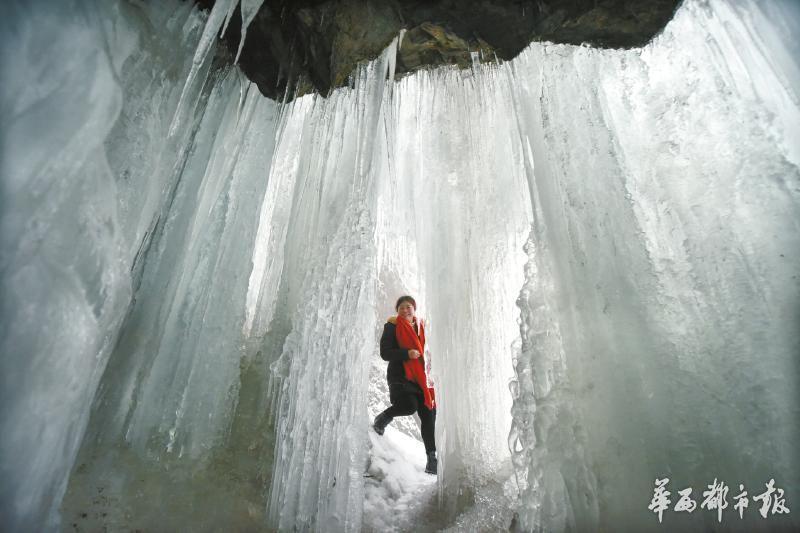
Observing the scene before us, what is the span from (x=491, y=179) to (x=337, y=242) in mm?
1991

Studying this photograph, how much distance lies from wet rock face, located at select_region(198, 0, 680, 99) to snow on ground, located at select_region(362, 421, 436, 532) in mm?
3799

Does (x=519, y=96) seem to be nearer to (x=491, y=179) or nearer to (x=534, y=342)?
(x=491, y=179)

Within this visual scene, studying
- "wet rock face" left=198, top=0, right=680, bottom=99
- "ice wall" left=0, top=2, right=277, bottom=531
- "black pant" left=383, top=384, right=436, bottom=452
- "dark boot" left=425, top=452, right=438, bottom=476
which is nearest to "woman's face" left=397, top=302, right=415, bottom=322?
"black pant" left=383, top=384, right=436, bottom=452

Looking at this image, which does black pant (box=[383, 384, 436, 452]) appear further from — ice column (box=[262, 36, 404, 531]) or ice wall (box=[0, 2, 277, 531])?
ice wall (box=[0, 2, 277, 531])

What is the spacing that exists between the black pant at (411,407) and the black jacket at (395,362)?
38 millimetres

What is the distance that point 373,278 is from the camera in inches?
141

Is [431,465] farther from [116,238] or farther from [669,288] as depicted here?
[116,238]

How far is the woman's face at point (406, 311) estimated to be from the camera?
4.18 m

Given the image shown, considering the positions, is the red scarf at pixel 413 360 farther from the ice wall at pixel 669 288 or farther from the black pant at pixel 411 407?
the ice wall at pixel 669 288

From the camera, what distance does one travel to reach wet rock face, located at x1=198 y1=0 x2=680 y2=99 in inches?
146

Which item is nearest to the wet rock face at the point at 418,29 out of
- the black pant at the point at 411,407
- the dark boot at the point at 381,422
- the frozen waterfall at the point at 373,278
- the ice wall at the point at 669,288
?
the frozen waterfall at the point at 373,278

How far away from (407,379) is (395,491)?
3.20 ft

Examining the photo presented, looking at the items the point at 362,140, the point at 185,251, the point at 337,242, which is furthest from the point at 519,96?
the point at 185,251

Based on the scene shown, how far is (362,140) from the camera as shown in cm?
404
